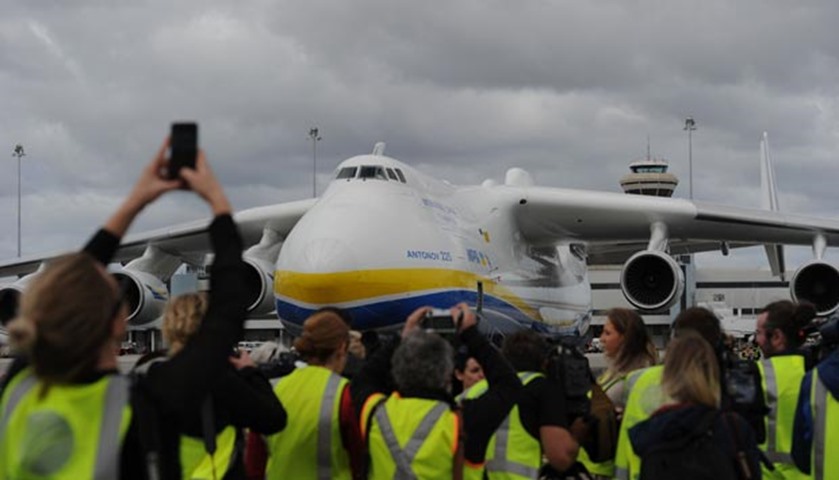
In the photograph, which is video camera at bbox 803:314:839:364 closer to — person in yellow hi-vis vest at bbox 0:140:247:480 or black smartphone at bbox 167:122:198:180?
person in yellow hi-vis vest at bbox 0:140:247:480

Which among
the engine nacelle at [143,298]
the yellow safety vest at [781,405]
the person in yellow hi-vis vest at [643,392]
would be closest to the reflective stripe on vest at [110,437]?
the person in yellow hi-vis vest at [643,392]

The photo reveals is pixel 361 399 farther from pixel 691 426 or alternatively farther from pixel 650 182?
pixel 650 182

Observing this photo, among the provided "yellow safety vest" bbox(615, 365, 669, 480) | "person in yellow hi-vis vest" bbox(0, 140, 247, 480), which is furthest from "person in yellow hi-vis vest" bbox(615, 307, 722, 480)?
"person in yellow hi-vis vest" bbox(0, 140, 247, 480)

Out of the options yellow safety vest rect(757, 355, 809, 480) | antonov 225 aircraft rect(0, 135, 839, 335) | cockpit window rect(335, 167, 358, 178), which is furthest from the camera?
cockpit window rect(335, 167, 358, 178)

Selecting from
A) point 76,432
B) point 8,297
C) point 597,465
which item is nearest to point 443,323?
point 597,465

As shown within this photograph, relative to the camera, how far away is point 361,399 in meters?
4.47

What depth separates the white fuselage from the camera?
38.2ft

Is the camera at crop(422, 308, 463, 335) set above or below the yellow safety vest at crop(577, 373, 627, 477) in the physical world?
above

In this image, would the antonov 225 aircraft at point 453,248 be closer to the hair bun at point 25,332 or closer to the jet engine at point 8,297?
the jet engine at point 8,297

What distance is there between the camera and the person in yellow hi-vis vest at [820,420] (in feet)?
15.6

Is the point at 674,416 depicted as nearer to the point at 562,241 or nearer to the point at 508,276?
the point at 508,276

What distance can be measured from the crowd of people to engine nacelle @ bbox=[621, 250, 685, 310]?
10120 millimetres

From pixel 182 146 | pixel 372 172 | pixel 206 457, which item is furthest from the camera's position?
pixel 372 172

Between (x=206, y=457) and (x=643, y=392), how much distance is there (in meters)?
1.78
